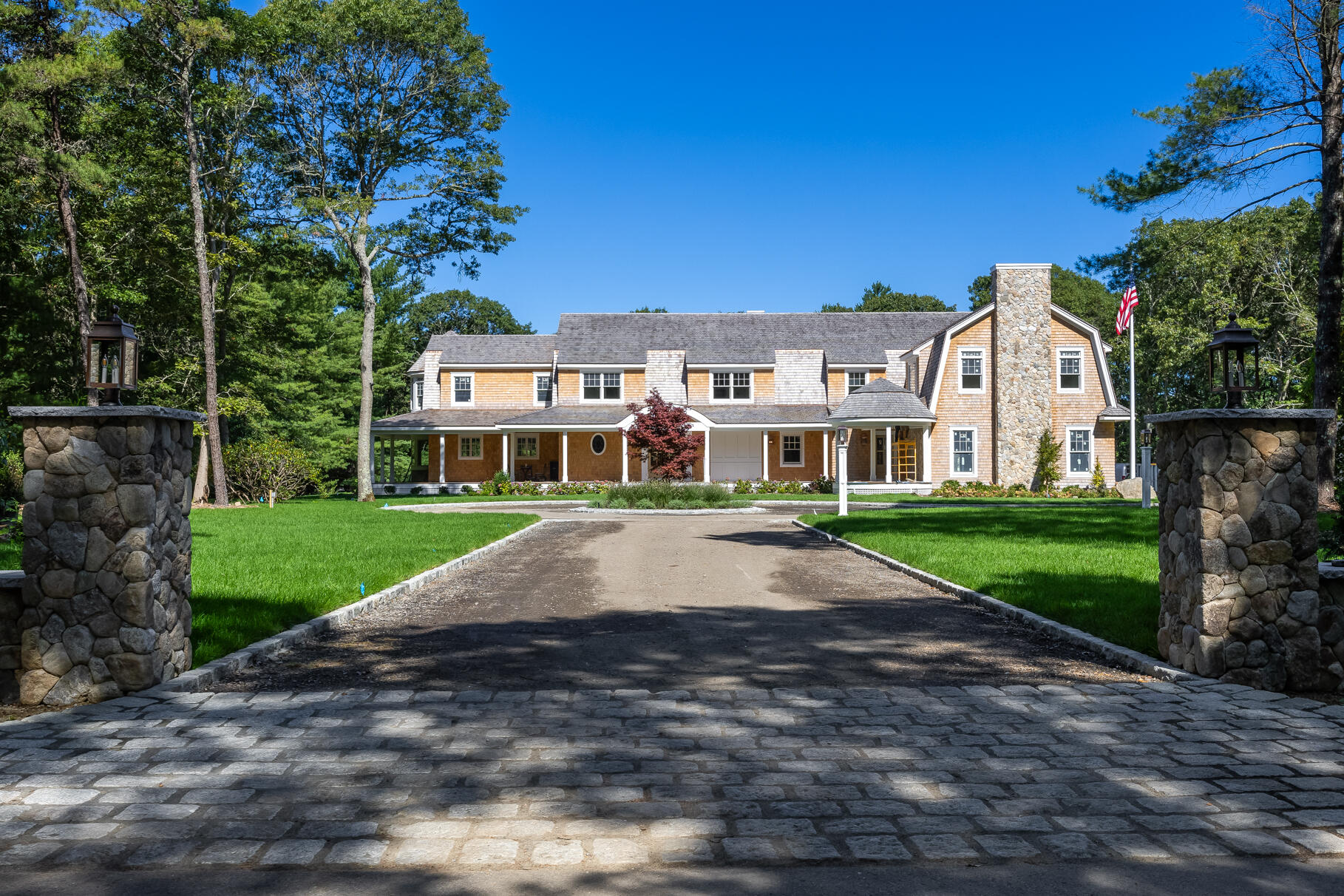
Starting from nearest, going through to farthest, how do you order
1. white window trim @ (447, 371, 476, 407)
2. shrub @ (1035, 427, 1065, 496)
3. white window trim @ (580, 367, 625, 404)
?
1. shrub @ (1035, 427, 1065, 496)
2. white window trim @ (580, 367, 625, 404)
3. white window trim @ (447, 371, 476, 407)

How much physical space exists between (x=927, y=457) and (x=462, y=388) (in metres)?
20.4

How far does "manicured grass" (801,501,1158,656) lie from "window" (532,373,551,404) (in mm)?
21016

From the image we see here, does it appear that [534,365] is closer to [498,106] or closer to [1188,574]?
[498,106]

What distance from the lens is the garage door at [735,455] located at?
39.0 m

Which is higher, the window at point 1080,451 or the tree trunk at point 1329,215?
the tree trunk at point 1329,215

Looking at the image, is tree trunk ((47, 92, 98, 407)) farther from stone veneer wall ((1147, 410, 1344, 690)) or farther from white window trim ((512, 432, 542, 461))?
stone veneer wall ((1147, 410, 1344, 690))

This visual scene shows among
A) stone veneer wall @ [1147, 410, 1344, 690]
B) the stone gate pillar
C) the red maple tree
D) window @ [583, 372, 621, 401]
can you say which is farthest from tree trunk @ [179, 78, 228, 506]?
stone veneer wall @ [1147, 410, 1344, 690]

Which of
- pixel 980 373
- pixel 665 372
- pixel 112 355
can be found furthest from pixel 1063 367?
pixel 112 355

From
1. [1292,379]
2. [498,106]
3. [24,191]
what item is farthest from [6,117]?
[1292,379]

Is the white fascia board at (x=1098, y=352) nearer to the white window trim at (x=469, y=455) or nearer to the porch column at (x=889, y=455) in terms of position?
the porch column at (x=889, y=455)

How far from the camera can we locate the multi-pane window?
133 feet

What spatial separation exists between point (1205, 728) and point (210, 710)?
5693 millimetres

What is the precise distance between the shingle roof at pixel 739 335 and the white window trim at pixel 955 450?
5.72m

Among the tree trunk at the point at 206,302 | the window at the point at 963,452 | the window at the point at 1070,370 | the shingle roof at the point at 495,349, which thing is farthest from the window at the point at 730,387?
the tree trunk at the point at 206,302
